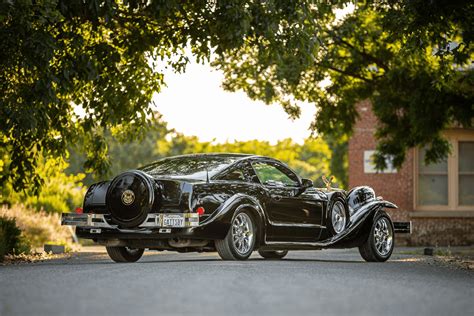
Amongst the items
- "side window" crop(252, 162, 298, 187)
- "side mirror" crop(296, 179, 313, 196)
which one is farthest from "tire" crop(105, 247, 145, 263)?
"side mirror" crop(296, 179, 313, 196)

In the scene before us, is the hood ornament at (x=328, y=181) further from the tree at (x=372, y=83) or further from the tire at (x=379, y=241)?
the tree at (x=372, y=83)

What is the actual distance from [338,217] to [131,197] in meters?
3.87

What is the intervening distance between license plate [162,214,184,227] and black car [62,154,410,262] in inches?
0.5

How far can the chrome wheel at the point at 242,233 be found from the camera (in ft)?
42.5

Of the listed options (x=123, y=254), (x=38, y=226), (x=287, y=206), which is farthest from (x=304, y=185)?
(x=38, y=226)

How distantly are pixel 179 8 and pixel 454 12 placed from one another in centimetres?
393

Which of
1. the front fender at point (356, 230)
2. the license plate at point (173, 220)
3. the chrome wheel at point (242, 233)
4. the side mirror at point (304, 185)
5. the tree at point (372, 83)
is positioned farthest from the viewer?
the tree at point (372, 83)

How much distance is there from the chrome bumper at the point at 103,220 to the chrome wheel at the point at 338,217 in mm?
3243

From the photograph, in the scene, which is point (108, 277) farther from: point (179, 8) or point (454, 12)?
point (454, 12)

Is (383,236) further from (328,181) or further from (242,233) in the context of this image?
(242,233)

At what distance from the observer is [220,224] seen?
494 inches

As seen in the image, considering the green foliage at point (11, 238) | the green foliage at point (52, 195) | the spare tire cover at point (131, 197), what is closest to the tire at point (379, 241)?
the spare tire cover at point (131, 197)

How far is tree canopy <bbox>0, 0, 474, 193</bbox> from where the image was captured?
1376 centimetres

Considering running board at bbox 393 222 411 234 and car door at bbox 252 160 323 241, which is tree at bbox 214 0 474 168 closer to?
running board at bbox 393 222 411 234
